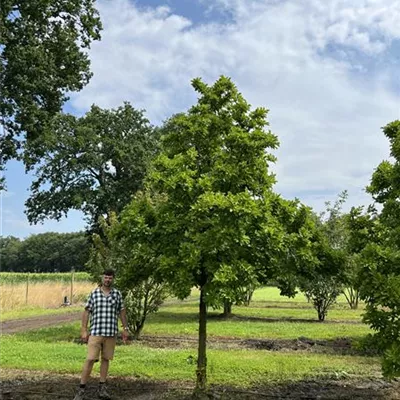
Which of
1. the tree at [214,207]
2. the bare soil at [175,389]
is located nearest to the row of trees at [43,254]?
the bare soil at [175,389]

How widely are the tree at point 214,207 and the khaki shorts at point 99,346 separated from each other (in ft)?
4.07

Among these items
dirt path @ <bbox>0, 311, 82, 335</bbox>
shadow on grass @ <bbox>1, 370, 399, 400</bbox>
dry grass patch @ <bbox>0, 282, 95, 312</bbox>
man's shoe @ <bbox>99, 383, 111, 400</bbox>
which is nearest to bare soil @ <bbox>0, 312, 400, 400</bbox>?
shadow on grass @ <bbox>1, 370, 399, 400</bbox>

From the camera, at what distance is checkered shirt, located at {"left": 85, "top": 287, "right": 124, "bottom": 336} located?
7.29m

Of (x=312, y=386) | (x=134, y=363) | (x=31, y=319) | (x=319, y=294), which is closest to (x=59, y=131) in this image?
(x=31, y=319)

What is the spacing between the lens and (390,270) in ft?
20.6

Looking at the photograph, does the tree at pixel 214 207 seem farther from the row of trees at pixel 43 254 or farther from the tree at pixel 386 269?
the row of trees at pixel 43 254

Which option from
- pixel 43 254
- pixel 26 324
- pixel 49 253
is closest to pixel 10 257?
pixel 43 254

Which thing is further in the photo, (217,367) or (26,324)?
(26,324)

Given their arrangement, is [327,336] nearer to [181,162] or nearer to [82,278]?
[181,162]

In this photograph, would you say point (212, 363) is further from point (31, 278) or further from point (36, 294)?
point (31, 278)

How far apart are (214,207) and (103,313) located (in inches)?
95.1

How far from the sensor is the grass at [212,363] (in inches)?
342

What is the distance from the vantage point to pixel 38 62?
17.8 metres

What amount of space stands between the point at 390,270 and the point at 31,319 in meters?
19.6
